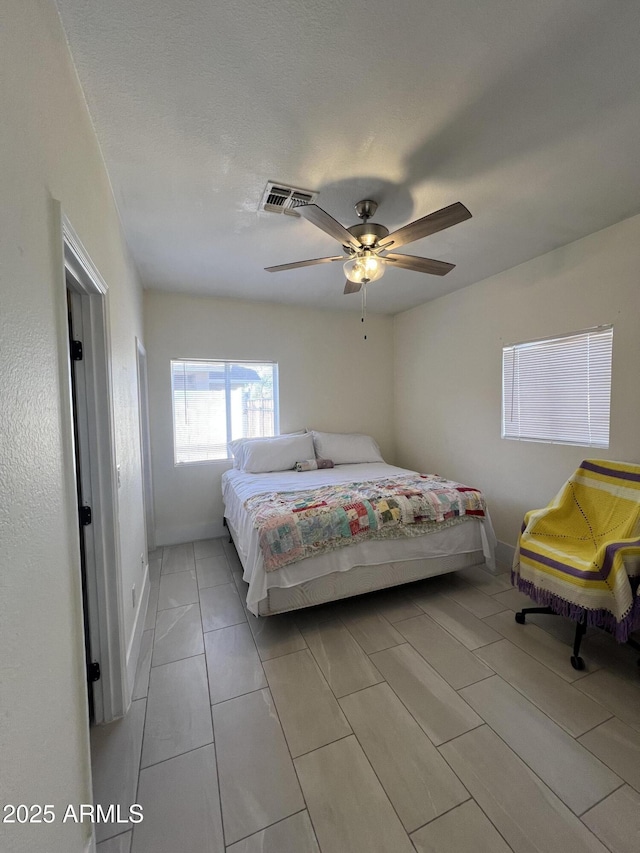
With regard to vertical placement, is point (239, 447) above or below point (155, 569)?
above

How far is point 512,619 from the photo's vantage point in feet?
7.39

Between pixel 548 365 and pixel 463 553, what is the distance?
1.64 meters

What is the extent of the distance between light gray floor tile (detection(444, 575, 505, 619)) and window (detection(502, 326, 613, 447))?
1321 millimetres

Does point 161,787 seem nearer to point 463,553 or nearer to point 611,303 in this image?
point 463,553

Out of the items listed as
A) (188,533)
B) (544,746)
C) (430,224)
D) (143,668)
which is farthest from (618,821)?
(188,533)

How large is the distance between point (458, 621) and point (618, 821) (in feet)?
3.58

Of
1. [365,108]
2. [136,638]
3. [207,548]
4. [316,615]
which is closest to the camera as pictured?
[365,108]

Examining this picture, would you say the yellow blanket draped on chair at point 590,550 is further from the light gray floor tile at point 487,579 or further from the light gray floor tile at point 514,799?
the light gray floor tile at point 514,799

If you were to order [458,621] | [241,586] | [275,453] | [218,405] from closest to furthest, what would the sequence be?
[458,621]
[241,586]
[275,453]
[218,405]

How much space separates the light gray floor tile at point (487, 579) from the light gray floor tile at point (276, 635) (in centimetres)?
150

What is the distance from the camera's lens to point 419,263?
2088mm

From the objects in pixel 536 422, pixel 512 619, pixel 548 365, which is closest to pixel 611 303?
pixel 548 365

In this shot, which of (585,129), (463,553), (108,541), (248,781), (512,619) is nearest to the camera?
(248,781)

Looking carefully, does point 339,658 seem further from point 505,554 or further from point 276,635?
point 505,554
